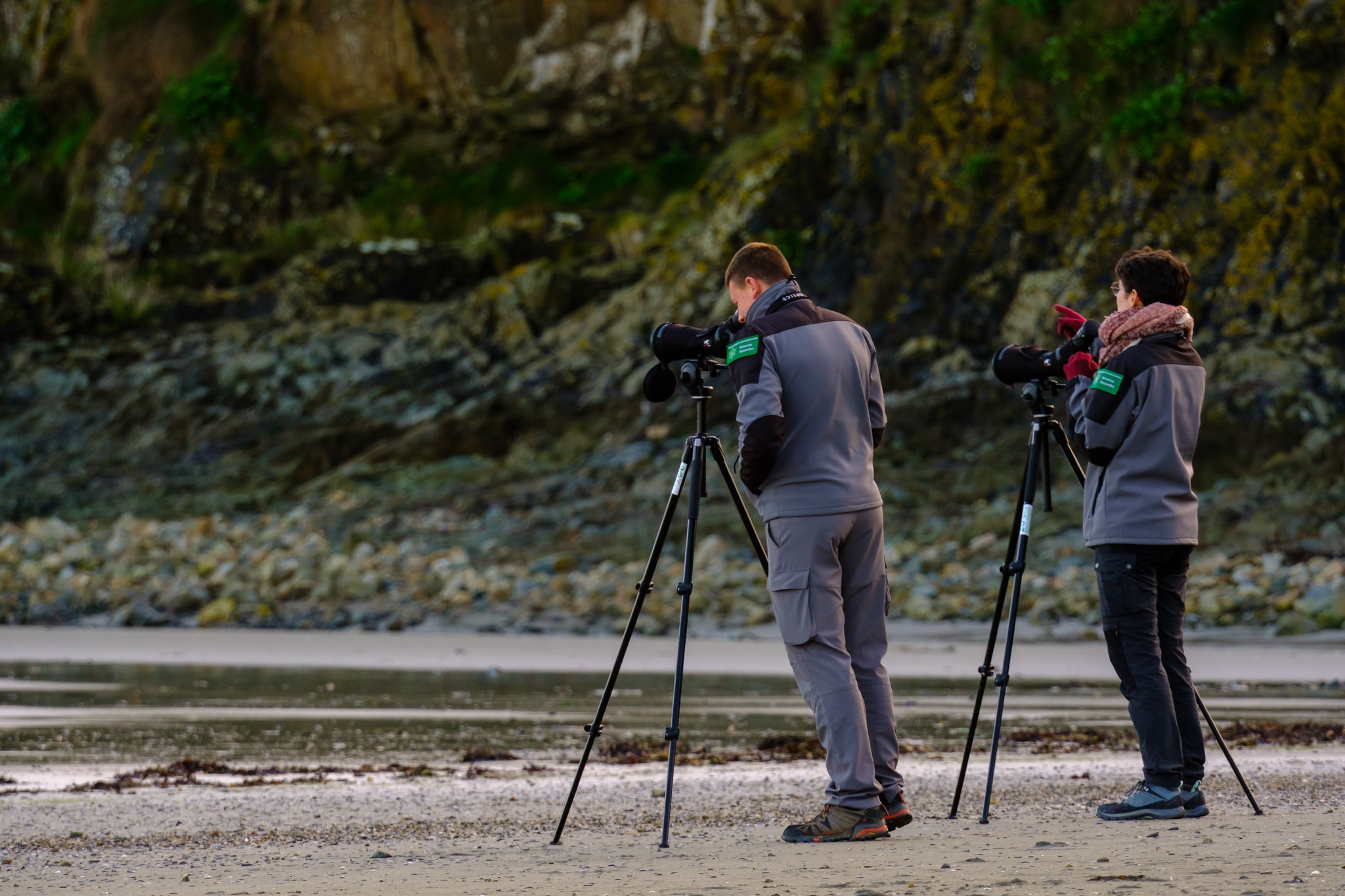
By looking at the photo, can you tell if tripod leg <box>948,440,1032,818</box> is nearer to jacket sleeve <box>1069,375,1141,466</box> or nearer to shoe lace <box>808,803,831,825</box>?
jacket sleeve <box>1069,375,1141,466</box>

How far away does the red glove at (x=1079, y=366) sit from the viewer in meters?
5.10

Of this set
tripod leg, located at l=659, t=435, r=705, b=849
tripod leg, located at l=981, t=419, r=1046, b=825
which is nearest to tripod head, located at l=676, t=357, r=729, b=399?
tripod leg, located at l=659, t=435, r=705, b=849

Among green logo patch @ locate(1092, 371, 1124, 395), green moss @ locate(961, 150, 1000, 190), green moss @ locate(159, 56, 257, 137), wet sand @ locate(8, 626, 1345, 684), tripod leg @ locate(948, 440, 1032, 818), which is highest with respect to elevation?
green moss @ locate(159, 56, 257, 137)

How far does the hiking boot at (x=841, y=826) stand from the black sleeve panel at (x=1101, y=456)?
1.27 metres

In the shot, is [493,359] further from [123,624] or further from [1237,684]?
[1237,684]

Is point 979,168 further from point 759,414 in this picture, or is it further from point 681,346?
point 759,414

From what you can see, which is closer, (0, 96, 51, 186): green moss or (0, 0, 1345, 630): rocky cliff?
(0, 0, 1345, 630): rocky cliff

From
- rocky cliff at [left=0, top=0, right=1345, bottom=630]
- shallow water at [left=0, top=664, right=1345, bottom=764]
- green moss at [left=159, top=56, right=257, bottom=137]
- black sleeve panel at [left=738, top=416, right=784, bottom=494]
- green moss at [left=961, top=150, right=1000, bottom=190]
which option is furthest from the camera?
green moss at [left=159, top=56, right=257, bottom=137]

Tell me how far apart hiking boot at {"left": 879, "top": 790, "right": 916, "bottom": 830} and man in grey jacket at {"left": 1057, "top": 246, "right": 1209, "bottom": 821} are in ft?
2.08

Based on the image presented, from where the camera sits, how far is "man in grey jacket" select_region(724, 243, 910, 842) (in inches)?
180

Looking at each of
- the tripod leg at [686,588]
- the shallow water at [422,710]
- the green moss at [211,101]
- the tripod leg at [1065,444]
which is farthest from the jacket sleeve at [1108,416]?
the green moss at [211,101]

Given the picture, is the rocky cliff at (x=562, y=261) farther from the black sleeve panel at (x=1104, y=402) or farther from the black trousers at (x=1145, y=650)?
the black sleeve panel at (x=1104, y=402)

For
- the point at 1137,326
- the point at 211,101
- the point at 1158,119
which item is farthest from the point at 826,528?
the point at 211,101

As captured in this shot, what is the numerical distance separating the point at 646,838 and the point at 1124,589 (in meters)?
1.63
